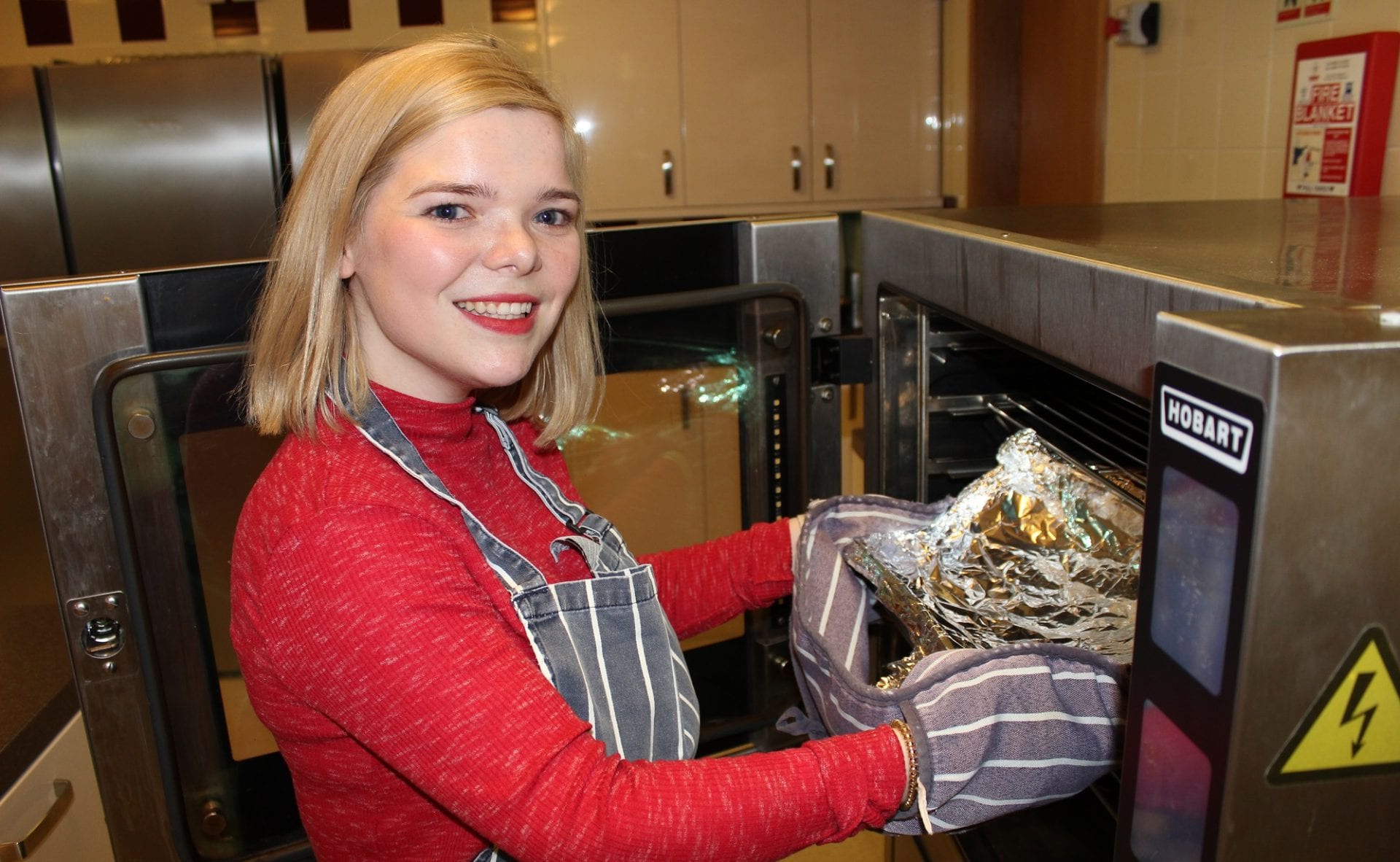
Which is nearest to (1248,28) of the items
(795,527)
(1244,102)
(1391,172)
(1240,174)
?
(1244,102)

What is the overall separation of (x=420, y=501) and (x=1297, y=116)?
153 centimetres

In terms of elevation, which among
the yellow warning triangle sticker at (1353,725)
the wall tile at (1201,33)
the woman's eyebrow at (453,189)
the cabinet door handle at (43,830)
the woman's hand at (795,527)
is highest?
the wall tile at (1201,33)

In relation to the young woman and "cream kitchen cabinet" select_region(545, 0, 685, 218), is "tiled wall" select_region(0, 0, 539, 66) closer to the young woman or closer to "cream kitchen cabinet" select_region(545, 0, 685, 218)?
"cream kitchen cabinet" select_region(545, 0, 685, 218)

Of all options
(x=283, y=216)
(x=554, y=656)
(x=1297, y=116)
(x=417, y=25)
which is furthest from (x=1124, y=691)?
(x=417, y=25)

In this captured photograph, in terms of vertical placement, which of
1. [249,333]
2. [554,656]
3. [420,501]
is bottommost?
[554,656]

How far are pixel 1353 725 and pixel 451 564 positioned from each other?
0.48 meters

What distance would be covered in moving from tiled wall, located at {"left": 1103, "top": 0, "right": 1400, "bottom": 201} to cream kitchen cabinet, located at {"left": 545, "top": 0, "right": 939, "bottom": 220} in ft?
3.66

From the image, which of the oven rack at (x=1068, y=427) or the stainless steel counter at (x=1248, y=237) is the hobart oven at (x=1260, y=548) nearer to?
the stainless steel counter at (x=1248, y=237)

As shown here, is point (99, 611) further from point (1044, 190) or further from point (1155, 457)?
point (1044, 190)

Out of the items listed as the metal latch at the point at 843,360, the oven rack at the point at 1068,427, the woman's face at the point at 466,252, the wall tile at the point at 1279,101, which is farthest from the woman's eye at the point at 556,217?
the wall tile at the point at 1279,101

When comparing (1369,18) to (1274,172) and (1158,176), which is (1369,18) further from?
(1158,176)

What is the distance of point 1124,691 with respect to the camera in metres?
0.59

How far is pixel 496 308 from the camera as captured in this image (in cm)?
73

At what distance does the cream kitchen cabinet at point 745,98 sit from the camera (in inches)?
122
